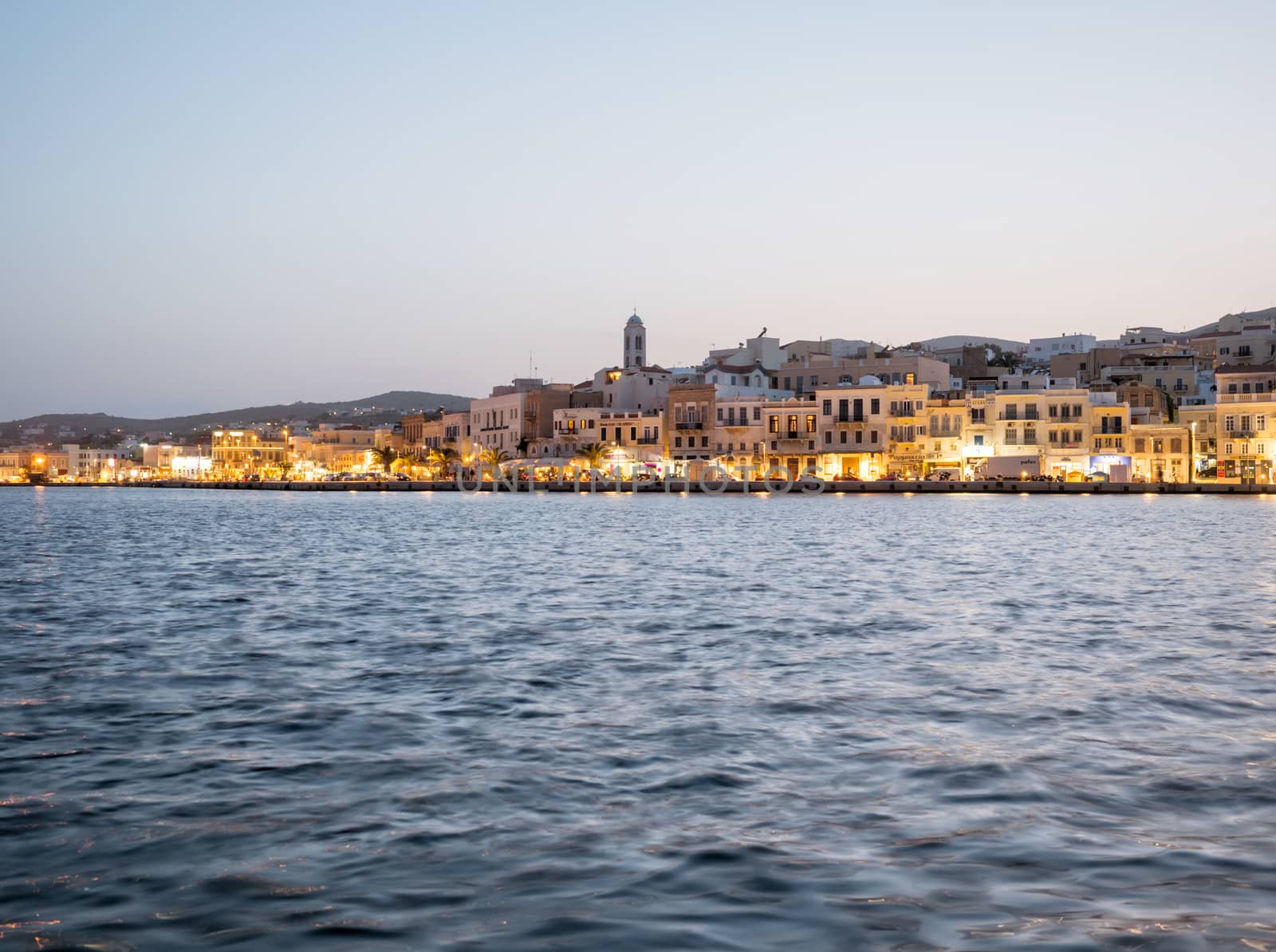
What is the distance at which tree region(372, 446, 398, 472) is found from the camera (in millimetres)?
124062

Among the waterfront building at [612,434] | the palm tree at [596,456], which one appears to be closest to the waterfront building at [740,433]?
the waterfront building at [612,434]

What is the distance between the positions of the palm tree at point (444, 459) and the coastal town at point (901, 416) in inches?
6.1

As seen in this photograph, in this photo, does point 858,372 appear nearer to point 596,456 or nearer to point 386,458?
point 596,456

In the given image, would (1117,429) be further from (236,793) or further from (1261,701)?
(236,793)

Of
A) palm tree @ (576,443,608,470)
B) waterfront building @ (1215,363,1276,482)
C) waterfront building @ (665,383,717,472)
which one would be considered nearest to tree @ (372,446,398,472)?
palm tree @ (576,443,608,470)

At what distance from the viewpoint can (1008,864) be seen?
19.7ft

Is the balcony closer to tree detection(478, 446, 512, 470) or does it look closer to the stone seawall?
the stone seawall

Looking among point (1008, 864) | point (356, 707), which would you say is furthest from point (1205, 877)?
point (356, 707)

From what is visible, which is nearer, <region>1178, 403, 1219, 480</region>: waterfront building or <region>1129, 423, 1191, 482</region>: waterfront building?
<region>1129, 423, 1191, 482</region>: waterfront building

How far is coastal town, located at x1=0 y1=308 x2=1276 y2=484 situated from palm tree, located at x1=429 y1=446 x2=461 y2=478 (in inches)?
6.1

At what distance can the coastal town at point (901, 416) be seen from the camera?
3022 inches

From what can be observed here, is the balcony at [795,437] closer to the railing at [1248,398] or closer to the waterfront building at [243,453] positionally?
the railing at [1248,398]

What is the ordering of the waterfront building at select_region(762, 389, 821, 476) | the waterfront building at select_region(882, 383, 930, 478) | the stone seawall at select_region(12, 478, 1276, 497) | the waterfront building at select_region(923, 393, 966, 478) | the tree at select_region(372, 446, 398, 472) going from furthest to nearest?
the tree at select_region(372, 446, 398, 472) < the waterfront building at select_region(762, 389, 821, 476) < the waterfront building at select_region(882, 383, 930, 478) < the waterfront building at select_region(923, 393, 966, 478) < the stone seawall at select_region(12, 478, 1276, 497)

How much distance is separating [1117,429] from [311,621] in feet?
229
